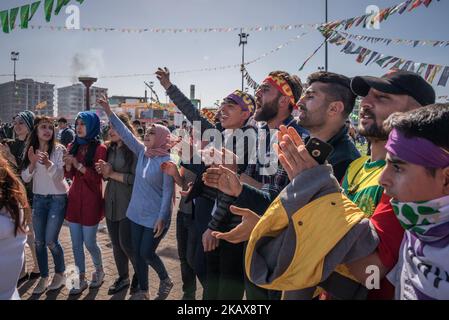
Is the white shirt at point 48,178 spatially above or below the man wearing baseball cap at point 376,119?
below

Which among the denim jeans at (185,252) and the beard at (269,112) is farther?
the denim jeans at (185,252)

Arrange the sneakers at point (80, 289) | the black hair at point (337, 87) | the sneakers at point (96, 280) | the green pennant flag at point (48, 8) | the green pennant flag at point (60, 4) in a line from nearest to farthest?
the black hair at point (337, 87), the sneakers at point (80, 289), the sneakers at point (96, 280), the green pennant flag at point (60, 4), the green pennant flag at point (48, 8)

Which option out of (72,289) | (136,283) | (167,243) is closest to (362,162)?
(136,283)

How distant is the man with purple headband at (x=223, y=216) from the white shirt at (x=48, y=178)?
1798 mm

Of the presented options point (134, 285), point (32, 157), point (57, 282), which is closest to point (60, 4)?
point (32, 157)

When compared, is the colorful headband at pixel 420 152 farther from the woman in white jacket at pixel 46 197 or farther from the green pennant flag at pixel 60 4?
the green pennant flag at pixel 60 4

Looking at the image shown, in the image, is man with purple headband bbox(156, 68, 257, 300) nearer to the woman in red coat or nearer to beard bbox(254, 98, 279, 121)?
beard bbox(254, 98, 279, 121)

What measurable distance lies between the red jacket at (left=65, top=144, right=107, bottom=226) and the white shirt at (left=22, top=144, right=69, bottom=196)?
0.36 ft

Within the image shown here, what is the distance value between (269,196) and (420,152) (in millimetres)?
1085

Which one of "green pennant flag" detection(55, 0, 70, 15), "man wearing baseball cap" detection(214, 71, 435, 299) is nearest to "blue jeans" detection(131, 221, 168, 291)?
"man wearing baseball cap" detection(214, 71, 435, 299)

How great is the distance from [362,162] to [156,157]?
2.60 meters

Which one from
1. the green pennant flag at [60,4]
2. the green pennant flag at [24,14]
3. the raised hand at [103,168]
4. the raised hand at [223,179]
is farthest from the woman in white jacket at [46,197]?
the raised hand at [223,179]

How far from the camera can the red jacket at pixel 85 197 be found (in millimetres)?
4312

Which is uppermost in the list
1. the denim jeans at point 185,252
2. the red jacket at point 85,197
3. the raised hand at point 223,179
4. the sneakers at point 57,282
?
the raised hand at point 223,179
